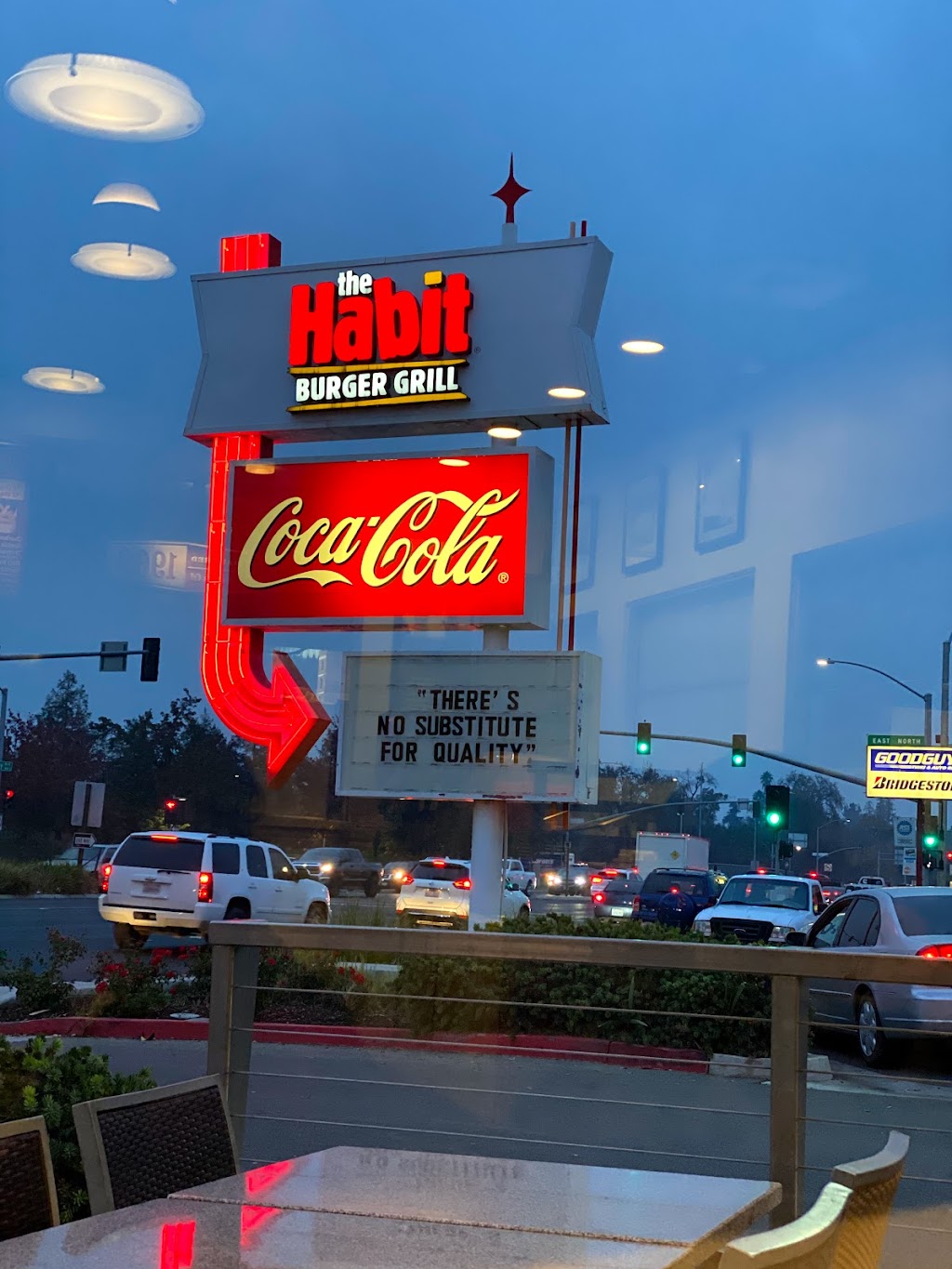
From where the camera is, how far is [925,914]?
1495 cm

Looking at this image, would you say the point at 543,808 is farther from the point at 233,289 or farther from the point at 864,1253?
the point at 864,1253

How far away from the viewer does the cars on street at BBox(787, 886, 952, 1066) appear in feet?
45.2

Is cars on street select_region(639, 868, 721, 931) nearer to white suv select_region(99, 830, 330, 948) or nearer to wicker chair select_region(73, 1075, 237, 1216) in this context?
white suv select_region(99, 830, 330, 948)

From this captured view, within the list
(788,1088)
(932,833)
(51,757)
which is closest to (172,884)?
(51,757)

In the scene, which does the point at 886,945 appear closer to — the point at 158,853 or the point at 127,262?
the point at 158,853

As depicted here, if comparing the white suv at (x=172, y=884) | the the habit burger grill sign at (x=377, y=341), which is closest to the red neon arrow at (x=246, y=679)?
the the habit burger grill sign at (x=377, y=341)

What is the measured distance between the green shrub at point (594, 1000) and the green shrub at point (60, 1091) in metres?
6.60

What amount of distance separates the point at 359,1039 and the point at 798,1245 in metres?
11.0

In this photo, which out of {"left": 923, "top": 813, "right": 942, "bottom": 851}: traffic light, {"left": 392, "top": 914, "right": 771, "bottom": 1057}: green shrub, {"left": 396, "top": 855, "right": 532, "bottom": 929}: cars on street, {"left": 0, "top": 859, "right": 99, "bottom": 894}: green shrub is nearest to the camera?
{"left": 392, "top": 914, "right": 771, "bottom": 1057}: green shrub

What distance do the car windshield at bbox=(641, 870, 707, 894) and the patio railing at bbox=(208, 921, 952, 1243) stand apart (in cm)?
1046

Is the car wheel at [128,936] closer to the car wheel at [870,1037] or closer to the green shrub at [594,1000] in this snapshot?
the green shrub at [594,1000]

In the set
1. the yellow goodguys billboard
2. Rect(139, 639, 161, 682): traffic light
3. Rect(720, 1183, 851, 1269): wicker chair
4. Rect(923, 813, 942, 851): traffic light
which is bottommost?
Rect(720, 1183, 851, 1269): wicker chair

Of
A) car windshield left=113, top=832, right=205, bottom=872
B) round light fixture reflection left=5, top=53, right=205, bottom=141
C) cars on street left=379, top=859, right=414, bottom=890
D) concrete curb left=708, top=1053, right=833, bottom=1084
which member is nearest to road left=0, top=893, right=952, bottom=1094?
cars on street left=379, top=859, right=414, bottom=890

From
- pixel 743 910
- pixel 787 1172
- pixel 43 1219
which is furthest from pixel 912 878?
pixel 43 1219
